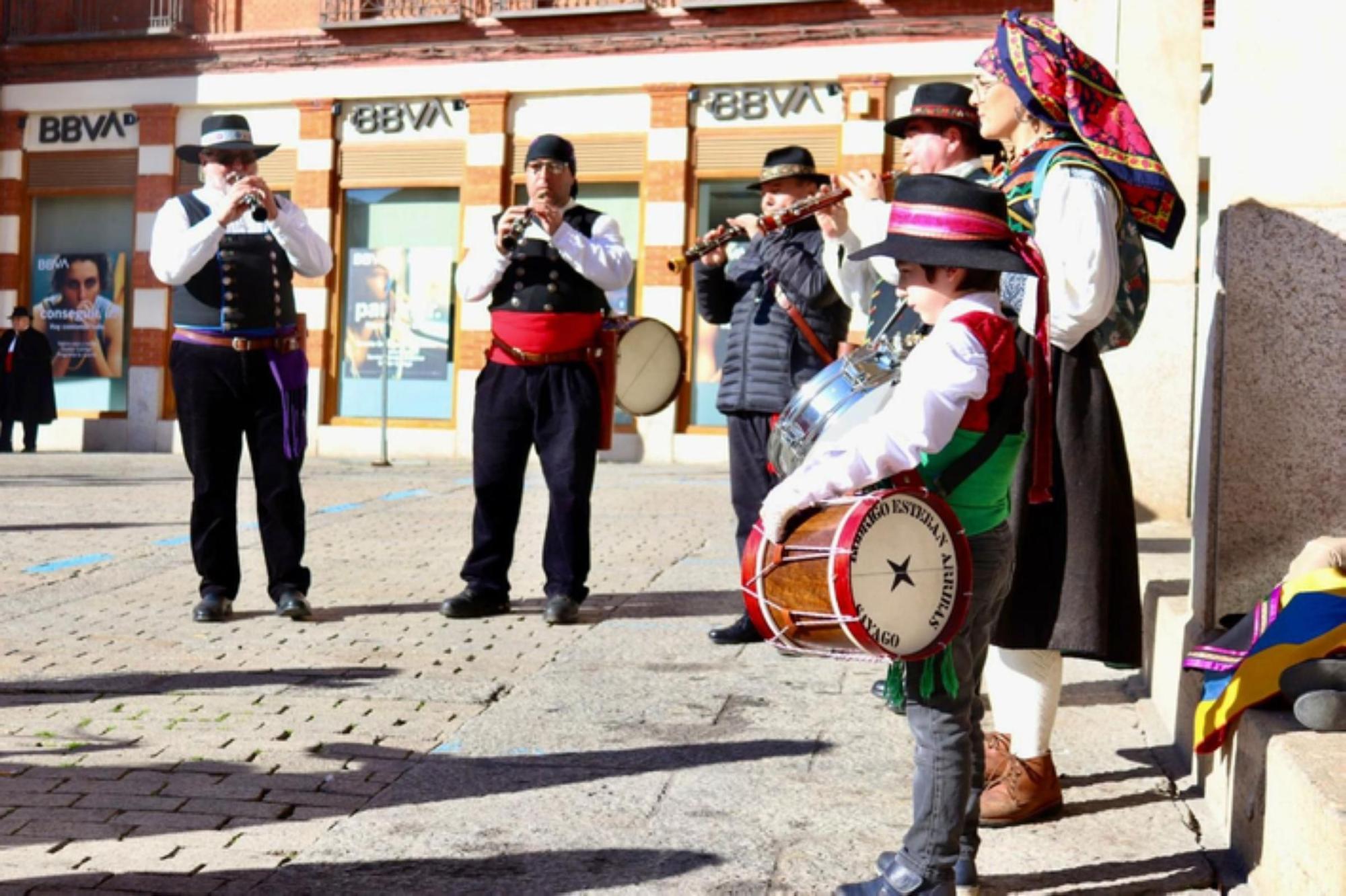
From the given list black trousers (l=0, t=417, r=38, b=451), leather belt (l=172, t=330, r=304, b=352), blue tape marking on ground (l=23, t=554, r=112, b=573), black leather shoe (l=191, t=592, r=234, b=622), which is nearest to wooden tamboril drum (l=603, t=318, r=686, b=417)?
leather belt (l=172, t=330, r=304, b=352)

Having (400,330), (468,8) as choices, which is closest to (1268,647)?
(400,330)

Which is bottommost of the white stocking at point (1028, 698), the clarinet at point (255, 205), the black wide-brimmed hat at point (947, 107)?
the white stocking at point (1028, 698)

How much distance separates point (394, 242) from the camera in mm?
22625

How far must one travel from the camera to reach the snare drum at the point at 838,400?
12.5 feet

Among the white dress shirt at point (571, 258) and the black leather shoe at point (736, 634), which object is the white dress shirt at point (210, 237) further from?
the black leather shoe at point (736, 634)

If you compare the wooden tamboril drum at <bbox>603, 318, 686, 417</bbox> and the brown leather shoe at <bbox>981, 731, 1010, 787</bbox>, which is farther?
the wooden tamboril drum at <bbox>603, 318, 686, 417</bbox>

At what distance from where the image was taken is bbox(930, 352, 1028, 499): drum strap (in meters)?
3.47

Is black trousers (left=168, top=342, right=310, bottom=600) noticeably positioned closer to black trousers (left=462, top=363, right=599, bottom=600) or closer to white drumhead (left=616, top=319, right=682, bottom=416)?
black trousers (left=462, top=363, right=599, bottom=600)

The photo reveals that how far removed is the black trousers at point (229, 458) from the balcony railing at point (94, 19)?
18075 mm

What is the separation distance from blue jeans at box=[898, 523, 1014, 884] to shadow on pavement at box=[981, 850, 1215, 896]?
0.19 metres

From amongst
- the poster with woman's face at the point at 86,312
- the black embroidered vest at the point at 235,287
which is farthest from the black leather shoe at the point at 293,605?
the poster with woman's face at the point at 86,312

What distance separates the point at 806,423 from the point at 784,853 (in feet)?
3.37

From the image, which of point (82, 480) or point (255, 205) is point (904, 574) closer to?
point (255, 205)

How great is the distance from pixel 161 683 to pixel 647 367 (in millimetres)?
3366
